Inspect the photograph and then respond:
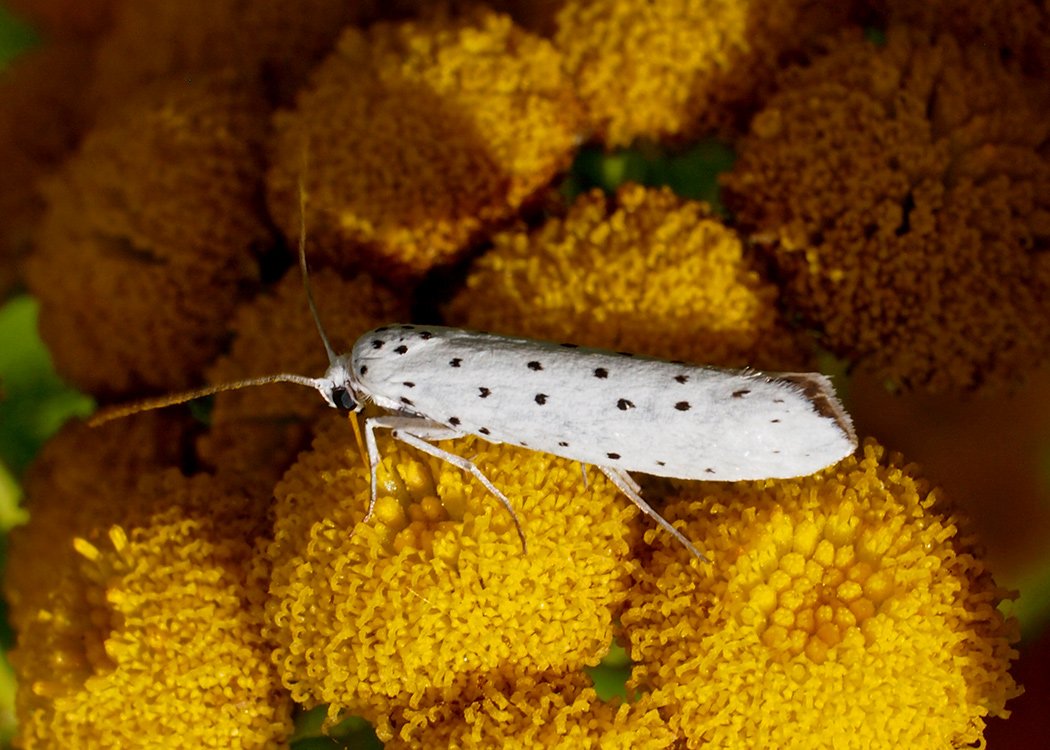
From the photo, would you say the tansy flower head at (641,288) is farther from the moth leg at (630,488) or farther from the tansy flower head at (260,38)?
the tansy flower head at (260,38)

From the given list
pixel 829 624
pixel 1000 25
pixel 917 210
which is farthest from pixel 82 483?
pixel 1000 25

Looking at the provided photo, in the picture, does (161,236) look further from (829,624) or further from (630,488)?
(829,624)

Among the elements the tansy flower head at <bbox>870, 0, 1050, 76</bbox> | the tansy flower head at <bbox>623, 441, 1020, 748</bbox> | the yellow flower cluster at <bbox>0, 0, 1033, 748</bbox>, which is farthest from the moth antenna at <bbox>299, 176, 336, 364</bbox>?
the tansy flower head at <bbox>870, 0, 1050, 76</bbox>

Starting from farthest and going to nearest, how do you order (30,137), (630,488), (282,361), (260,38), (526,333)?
(30,137) → (260,38) → (282,361) → (526,333) → (630,488)

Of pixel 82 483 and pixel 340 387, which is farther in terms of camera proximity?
pixel 82 483

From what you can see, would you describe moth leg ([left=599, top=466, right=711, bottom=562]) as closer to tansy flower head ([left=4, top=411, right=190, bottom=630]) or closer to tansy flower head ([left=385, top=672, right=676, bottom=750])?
tansy flower head ([left=385, top=672, right=676, bottom=750])

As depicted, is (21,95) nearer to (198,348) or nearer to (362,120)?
(198,348)
